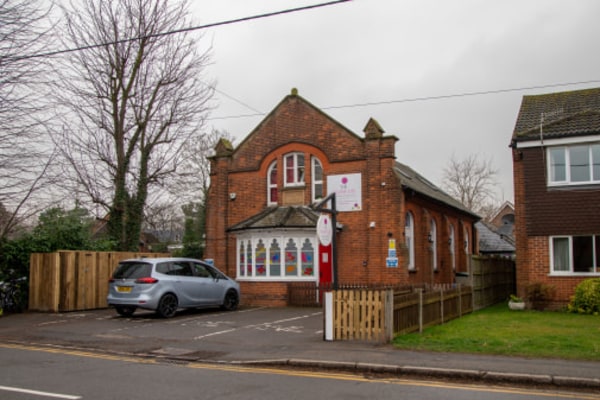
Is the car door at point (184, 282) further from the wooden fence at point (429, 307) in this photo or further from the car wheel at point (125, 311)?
the wooden fence at point (429, 307)

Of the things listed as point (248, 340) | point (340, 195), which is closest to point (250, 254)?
point (340, 195)

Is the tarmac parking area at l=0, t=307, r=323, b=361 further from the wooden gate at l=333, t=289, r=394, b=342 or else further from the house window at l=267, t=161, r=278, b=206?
the house window at l=267, t=161, r=278, b=206

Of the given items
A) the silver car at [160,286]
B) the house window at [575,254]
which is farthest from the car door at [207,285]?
the house window at [575,254]

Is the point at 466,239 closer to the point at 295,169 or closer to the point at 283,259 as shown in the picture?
the point at 295,169

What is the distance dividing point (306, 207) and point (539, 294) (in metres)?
9.26

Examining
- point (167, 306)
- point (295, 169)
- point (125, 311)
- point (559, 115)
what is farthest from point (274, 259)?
point (559, 115)

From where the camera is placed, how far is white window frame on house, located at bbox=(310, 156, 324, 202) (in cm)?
2358

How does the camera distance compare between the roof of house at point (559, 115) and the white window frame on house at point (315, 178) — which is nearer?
the roof of house at point (559, 115)

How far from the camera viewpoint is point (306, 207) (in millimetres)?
23391

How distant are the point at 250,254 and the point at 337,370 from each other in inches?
553

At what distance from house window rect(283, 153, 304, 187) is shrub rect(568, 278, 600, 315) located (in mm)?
11059

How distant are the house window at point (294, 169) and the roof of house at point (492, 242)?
2255cm

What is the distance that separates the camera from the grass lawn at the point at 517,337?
10.6 meters

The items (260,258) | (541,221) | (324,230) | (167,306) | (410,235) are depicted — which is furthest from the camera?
(410,235)
